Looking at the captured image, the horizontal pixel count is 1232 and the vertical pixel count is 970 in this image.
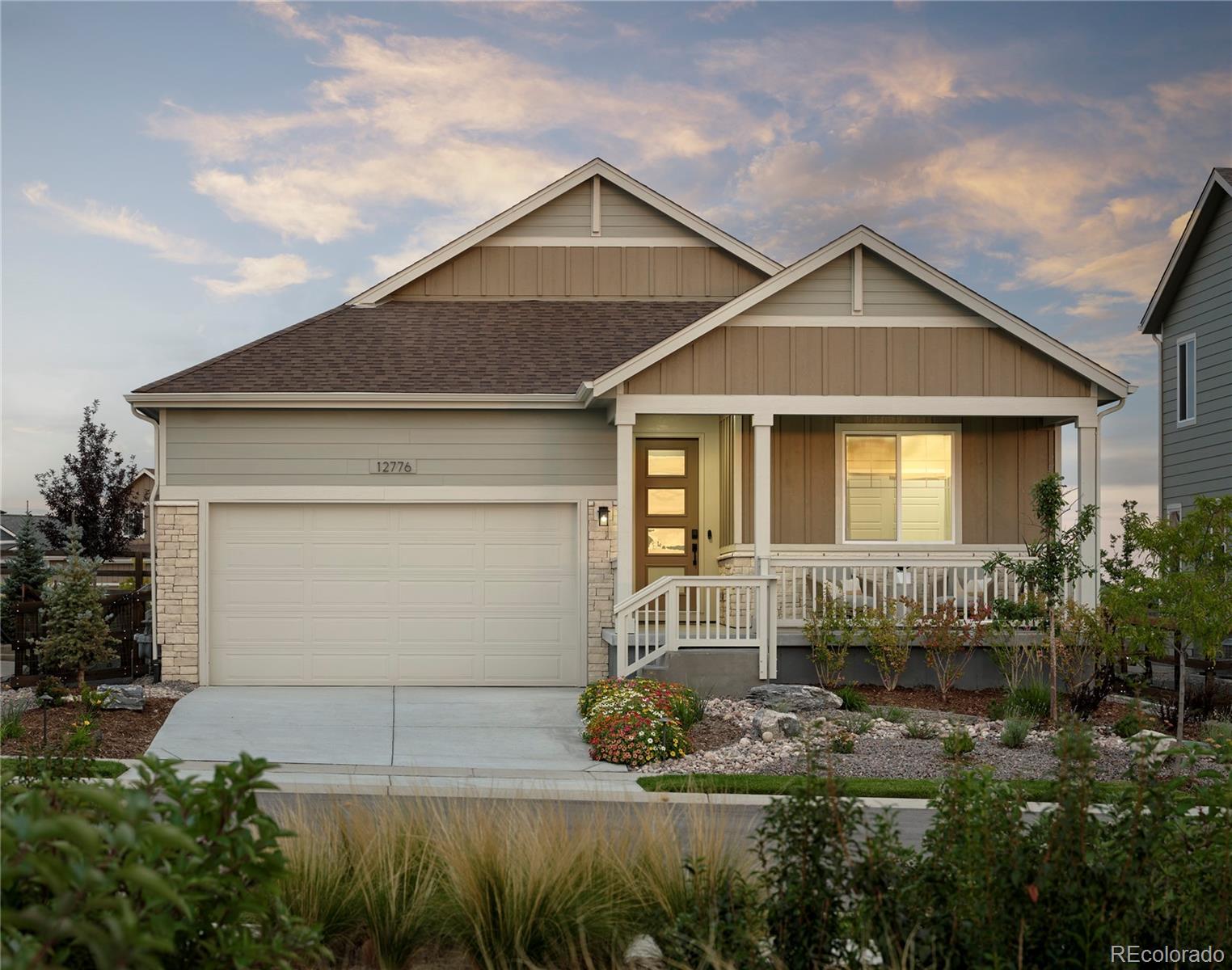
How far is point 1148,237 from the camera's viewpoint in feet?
70.2

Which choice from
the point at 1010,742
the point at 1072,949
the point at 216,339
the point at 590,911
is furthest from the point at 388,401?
the point at 1072,949

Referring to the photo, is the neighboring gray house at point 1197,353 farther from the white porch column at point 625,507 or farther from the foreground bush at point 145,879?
the foreground bush at point 145,879

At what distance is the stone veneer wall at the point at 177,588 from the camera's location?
Result: 15.9 meters

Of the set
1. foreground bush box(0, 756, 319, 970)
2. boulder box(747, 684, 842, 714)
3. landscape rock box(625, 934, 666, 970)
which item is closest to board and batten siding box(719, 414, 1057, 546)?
boulder box(747, 684, 842, 714)

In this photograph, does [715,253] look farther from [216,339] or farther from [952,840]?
[952,840]

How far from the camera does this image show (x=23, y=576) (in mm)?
19969

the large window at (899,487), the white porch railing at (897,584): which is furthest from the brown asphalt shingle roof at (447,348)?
the white porch railing at (897,584)

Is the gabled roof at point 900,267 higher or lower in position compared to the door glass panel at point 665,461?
higher

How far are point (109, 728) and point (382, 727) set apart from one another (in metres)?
2.82

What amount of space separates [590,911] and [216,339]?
17.3 m

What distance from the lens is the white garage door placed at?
16.0 meters

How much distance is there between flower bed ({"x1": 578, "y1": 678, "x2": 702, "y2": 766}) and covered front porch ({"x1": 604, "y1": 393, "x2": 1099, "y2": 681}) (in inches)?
67.3

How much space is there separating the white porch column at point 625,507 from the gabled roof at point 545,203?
18.5ft

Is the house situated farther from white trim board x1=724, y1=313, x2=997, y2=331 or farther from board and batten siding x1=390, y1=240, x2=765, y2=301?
board and batten siding x1=390, y1=240, x2=765, y2=301
